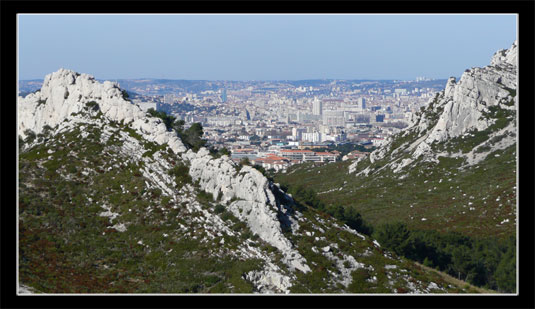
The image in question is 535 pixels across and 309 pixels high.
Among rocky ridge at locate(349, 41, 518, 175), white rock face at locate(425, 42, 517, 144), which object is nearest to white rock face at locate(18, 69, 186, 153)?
rocky ridge at locate(349, 41, 518, 175)

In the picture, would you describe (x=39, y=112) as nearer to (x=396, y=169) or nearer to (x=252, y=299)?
(x=252, y=299)

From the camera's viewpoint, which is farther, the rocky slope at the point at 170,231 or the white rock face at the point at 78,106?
the white rock face at the point at 78,106

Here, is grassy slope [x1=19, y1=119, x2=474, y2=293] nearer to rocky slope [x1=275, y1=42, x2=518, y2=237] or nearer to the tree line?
the tree line

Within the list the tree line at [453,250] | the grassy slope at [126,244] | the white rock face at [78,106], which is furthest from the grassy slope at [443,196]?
the white rock face at [78,106]

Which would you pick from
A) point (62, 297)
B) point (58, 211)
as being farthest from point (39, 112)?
point (62, 297)

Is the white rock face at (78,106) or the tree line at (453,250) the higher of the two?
the white rock face at (78,106)

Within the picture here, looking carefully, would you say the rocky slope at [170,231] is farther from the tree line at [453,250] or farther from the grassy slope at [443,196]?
the grassy slope at [443,196]

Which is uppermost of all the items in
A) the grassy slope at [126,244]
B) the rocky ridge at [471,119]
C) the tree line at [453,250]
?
the rocky ridge at [471,119]
